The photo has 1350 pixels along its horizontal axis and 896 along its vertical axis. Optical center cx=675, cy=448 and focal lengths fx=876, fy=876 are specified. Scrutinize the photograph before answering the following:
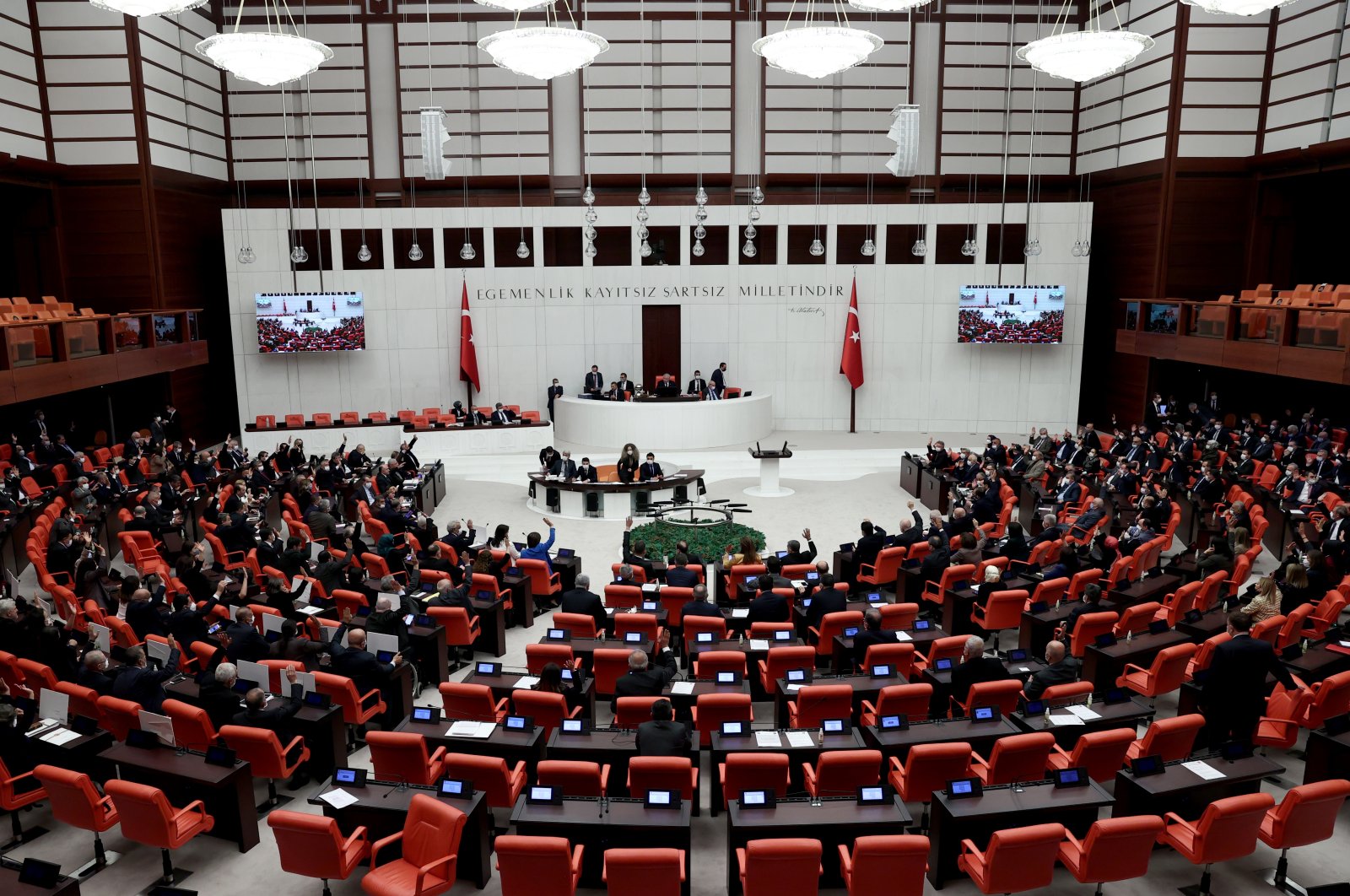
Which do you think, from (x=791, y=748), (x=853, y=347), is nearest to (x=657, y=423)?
(x=853, y=347)

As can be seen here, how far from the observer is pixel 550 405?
22.9 metres

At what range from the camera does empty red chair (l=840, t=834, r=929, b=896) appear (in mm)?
5043

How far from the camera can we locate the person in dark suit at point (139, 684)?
23.5 ft

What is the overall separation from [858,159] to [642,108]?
19.6 feet

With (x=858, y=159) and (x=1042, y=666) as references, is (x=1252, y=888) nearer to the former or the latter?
(x=1042, y=666)

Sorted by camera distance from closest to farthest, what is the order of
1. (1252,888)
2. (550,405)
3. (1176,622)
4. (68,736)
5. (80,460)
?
(1252,888), (68,736), (1176,622), (80,460), (550,405)

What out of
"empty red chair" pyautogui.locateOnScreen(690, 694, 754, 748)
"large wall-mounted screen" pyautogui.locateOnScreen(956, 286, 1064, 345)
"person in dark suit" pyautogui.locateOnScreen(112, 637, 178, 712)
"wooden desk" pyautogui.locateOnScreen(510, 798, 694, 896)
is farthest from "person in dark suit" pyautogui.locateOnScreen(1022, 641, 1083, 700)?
"large wall-mounted screen" pyautogui.locateOnScreen(956, 286, 1064, 345)

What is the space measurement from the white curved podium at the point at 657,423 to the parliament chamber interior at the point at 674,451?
14 cm

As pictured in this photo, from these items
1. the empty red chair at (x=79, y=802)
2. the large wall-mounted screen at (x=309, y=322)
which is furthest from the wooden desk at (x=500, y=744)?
the large wall-mounted screen at (x=309, y=322)

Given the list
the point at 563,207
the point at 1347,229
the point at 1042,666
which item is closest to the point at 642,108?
the point at 563,207

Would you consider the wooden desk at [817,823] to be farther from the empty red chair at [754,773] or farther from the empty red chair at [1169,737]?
the empty red chair at [1169,737]

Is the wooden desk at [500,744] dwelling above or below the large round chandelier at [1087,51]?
below

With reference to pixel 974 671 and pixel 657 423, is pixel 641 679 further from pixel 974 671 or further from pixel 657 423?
pixel 657 423

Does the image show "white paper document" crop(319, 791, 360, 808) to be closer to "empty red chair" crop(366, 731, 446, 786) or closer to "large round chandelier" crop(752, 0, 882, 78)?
"empty red chair" crop(366, 731, 446, 786)
